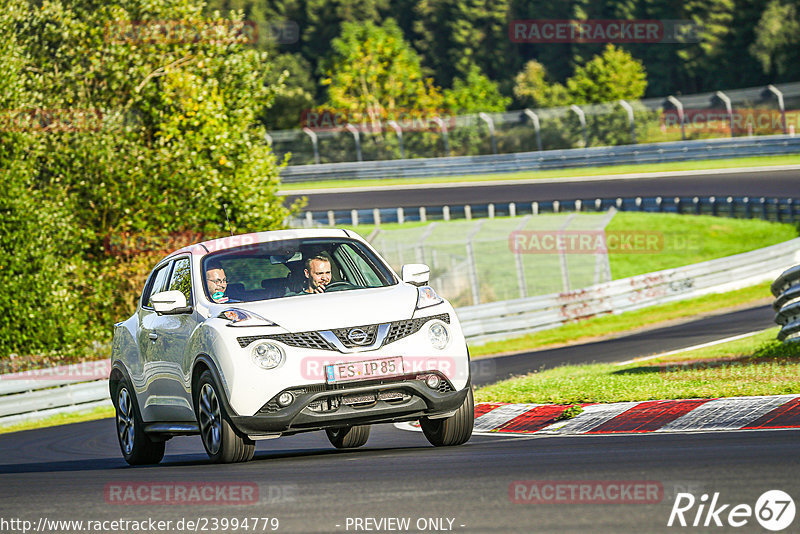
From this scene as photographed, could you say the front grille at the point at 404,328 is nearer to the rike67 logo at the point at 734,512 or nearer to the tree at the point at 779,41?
the rike67 logo at the point at 734,512

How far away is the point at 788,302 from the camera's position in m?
13.9

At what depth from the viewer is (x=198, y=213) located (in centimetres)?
2725

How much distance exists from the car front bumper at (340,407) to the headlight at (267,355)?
22cm

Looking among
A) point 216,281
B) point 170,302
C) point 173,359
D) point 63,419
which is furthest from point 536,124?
point 170,302

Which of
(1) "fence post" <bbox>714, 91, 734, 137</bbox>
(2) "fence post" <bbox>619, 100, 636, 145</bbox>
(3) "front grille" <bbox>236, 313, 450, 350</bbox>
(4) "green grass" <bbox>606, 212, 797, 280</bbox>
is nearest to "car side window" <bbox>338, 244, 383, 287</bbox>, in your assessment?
(3) "front grille" <bbox>236, 313, 450, 350</bbox>

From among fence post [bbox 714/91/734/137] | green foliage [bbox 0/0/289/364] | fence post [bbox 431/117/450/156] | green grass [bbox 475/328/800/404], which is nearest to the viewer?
green grass [bbox 475/328/800/404]

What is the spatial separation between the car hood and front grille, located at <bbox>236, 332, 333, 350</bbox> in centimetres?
4

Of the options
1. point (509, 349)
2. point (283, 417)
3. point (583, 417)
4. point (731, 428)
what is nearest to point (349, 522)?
point (283, 417)

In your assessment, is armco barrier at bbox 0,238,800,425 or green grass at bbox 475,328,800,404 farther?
armco barrier at bbox 0,238,800,425

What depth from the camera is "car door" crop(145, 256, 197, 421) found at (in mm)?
8992

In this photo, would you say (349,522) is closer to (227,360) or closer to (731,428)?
(227,360)

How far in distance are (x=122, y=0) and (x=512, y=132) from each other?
2633 centimetres

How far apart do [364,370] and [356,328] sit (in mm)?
304

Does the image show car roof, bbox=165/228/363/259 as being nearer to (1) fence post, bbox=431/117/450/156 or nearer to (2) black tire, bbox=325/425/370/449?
(2) black tire, bbox=325/425/370/449
